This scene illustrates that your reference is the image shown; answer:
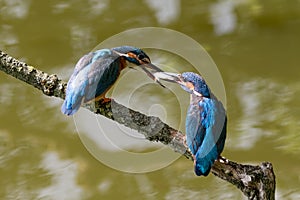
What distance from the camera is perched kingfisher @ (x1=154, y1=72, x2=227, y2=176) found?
125cm

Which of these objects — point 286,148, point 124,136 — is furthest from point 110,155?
point 286,148

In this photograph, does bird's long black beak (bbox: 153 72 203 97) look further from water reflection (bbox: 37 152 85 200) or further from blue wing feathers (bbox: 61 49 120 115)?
water reflection (bbox: 37 152 85 200)

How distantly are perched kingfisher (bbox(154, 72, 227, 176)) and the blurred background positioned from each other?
2.90 feet

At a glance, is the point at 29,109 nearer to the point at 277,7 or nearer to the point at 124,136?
the point at 124,136

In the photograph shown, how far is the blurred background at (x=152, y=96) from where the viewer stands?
87.2 inches

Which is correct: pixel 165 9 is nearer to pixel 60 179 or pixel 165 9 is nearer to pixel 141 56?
pixel 60 179

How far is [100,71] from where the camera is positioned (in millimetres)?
1290

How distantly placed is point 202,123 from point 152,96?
4.02 ft

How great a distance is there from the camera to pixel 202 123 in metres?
1.28

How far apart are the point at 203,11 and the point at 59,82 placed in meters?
1.81

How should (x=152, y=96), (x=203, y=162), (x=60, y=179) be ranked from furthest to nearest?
(x=152, y=96), (x=60, y=179), (x=203, y=162)

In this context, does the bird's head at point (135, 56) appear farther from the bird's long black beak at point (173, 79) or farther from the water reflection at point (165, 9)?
the water reflection at point (165, 9)

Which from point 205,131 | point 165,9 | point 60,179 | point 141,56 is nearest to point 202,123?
point 205,131

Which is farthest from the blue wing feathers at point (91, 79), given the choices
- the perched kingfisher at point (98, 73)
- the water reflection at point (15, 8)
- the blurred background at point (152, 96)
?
the water reflection at point (15, 8)
